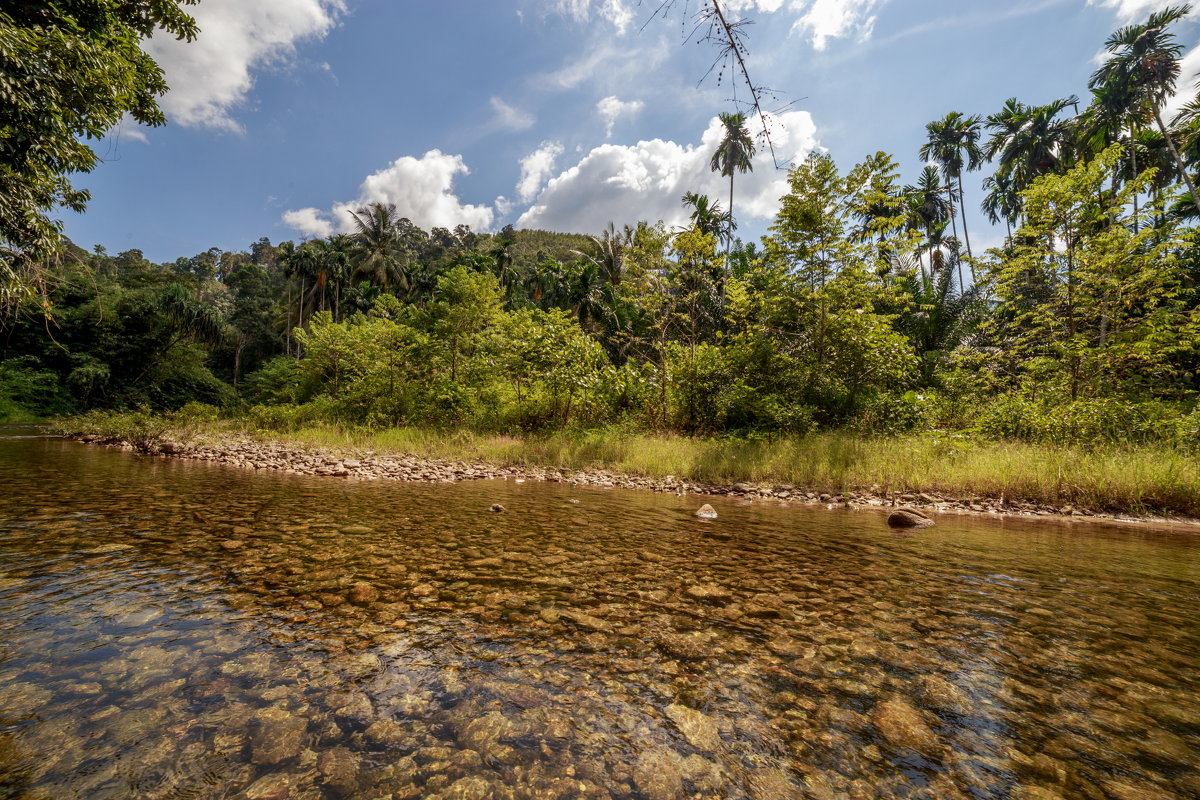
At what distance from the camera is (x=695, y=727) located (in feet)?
6.90

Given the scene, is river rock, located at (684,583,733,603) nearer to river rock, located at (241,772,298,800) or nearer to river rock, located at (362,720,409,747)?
river rock, located at (362,720,409,747)

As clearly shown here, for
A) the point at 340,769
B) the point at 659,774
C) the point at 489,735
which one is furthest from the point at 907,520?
the point at 340,769

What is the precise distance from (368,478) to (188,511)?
3.76 meters

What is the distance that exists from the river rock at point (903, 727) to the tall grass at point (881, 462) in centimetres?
785

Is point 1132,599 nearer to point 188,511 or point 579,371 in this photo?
point 188,511

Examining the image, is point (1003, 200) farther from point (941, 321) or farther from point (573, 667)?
point (573, 667)

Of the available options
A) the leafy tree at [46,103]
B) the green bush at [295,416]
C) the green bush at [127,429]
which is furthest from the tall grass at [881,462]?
the leafy tree at [46,103]

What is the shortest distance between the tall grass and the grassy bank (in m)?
0.02

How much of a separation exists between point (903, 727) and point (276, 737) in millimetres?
2757

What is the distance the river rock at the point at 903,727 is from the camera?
200 centimetres

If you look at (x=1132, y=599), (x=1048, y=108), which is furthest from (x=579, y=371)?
(x=1048, y=108)

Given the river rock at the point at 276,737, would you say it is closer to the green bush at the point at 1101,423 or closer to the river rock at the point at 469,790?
the river rock at the point at 469,790

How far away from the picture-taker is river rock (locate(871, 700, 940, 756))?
200 centimetres

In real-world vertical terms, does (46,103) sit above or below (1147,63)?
below
